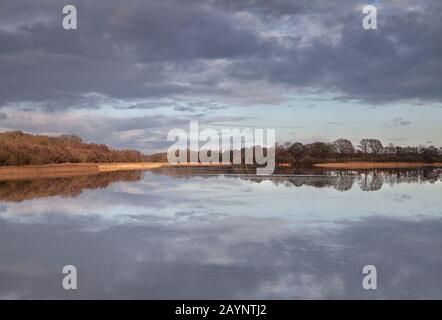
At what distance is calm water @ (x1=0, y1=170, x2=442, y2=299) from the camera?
8.73 m

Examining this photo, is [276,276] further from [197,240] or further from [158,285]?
[197,240]

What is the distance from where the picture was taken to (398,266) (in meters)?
10.3

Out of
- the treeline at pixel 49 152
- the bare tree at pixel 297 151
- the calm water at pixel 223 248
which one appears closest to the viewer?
the calm water at pixel 223 248

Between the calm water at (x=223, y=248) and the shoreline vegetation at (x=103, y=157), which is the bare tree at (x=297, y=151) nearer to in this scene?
the shoreline vegetation at (x=103, y=157)

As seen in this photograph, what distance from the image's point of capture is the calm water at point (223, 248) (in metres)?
8.73

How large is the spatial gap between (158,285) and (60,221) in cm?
888

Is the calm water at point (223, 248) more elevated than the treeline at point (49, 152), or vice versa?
the treeline at point (49, 152)

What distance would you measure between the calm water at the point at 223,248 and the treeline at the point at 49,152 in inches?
1628

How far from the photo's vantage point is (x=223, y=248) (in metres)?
11.9

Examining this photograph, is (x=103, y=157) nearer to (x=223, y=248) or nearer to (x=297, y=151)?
(x=297, y=151)

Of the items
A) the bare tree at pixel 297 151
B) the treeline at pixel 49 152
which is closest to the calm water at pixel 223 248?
the treeline at pixel 49 152

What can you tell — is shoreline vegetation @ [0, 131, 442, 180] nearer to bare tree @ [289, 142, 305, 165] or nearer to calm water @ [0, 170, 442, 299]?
bare tree @ [289, 142, 305, 165]

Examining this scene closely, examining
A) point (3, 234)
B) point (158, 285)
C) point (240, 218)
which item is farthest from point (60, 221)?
point (158, 285)

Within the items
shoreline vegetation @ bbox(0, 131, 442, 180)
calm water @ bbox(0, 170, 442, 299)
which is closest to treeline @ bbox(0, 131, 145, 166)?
shoreline vegetation @ bbox(0, 131, 442, 180)
